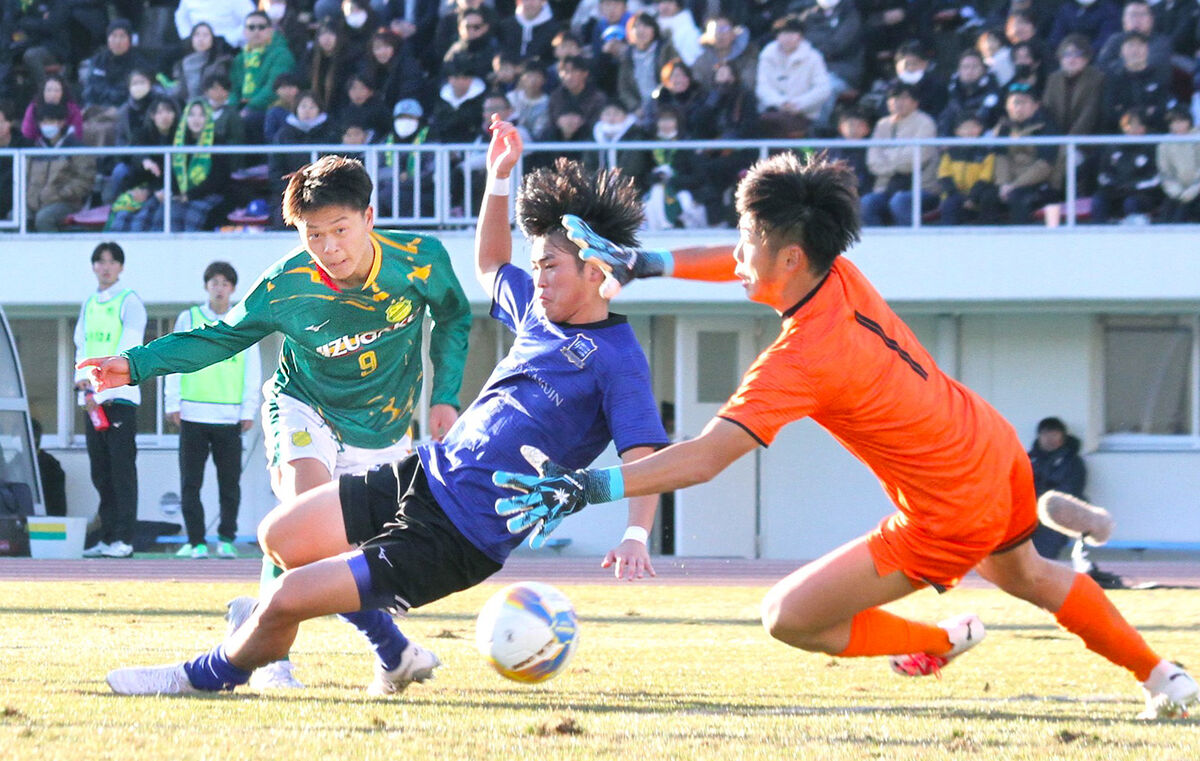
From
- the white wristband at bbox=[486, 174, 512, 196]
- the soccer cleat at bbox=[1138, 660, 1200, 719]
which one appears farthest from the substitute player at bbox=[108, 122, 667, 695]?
the soccer cleat at bbox=[1138, 660, 1200, 719]

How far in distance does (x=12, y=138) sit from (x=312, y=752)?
15.1 meters

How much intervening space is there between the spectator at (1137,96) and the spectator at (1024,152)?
0.54 m

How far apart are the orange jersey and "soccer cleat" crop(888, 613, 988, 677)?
562mm

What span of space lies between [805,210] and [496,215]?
1.55 m

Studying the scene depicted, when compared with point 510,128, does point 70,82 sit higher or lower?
higher

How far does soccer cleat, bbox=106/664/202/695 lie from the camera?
5879 mm

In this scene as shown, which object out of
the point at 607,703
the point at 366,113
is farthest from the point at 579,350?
the point at 366,113

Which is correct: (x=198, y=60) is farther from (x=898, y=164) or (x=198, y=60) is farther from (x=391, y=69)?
(x=898, y=164)

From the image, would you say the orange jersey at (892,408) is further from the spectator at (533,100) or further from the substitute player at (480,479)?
the spectator at (533,100)

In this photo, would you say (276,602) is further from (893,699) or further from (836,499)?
(836,499)

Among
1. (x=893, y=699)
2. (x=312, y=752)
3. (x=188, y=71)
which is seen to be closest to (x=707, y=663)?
(x=893, y=699)

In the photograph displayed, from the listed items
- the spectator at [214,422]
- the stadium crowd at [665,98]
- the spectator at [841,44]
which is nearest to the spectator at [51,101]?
the stadium crowd at [665,98]

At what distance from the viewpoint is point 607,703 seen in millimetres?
5977

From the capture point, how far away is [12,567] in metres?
14.1
